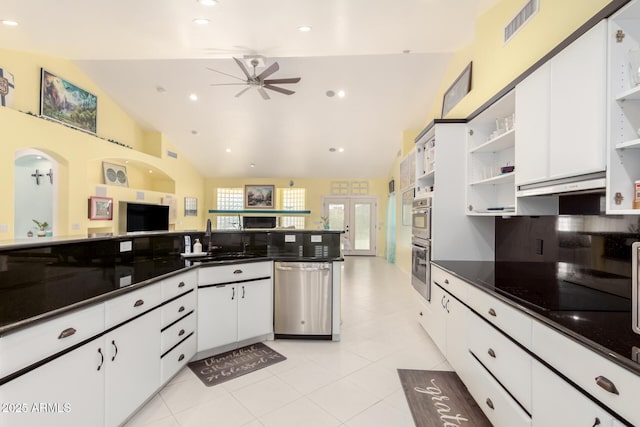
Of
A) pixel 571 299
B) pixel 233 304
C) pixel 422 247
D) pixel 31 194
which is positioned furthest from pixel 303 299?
pixel 31 194

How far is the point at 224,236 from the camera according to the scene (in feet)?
11.4

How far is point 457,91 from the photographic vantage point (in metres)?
4.56

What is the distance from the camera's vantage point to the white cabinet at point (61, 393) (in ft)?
4.09

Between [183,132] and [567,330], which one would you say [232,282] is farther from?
[183,132]

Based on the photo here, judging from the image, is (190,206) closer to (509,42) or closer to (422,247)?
(422,247)

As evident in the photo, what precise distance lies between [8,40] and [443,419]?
629 cm

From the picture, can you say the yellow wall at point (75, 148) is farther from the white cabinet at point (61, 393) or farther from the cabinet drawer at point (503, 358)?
the cabinet drawer at point (503, 358)

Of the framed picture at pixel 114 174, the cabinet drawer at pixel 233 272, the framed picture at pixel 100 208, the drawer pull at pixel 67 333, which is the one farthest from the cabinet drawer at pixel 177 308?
the framed picture at pixel 114 174

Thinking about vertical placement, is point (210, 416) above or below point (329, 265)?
below

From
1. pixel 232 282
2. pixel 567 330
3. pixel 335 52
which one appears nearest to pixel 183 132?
pixel 335 52

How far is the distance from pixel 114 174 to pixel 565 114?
27.2 ft

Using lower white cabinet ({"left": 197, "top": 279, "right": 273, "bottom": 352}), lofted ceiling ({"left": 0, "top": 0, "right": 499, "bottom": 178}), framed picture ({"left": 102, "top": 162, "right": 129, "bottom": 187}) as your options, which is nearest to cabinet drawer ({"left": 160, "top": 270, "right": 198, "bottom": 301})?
lower white cabinet ({"left": 197, "top": 279, "right": 273, "bottom": 352})

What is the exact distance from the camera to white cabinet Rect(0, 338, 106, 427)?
125 cm

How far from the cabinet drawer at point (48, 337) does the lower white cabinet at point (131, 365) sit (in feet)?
0.56
